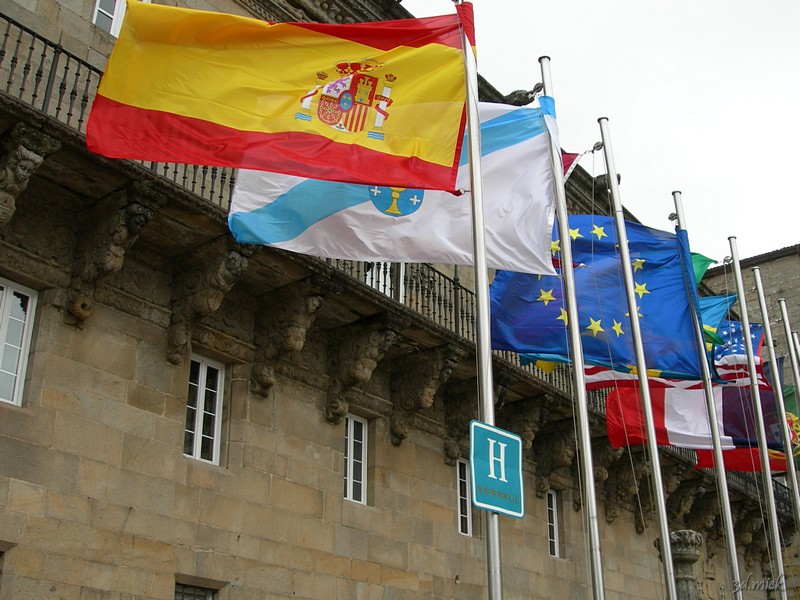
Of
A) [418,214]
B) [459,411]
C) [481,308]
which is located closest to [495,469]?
[481,308]

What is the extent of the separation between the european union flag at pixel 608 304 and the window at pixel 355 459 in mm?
2821

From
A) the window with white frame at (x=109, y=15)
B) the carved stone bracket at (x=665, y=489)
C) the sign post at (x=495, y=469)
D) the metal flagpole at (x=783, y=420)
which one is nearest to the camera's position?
the sign post at (x=495, y=469)

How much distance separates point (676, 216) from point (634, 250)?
1.34 meters

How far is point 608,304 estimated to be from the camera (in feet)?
50.1

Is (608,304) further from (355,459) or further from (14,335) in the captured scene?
(14,335)

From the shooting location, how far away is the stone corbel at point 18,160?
10.8 metres

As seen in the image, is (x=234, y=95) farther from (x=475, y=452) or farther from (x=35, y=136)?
(x=475, y=452)

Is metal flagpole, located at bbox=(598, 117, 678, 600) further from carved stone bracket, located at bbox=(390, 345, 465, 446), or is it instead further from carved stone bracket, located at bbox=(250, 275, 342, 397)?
carved stone bracket, located at bbox=(250, 275, 342, 397)

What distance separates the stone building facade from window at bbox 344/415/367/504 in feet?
0.12

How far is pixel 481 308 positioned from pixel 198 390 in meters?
5.18

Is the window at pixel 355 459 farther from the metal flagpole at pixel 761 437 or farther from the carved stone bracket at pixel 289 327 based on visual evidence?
the metal flagpole at pixel 761 437

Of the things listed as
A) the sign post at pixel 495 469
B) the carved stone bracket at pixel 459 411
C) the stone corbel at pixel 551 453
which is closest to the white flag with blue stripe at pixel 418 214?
the sign post at pixel 495 469

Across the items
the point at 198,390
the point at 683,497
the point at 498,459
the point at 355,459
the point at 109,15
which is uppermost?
the point at 109,15

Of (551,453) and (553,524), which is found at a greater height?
(551,453)
